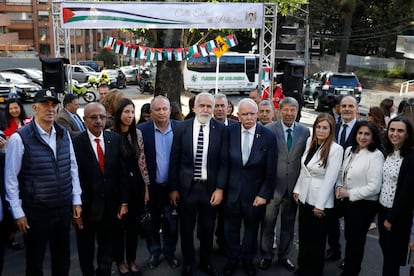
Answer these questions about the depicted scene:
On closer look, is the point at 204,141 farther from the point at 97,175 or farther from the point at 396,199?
the point at 396,199

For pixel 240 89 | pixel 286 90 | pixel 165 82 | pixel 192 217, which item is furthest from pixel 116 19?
pixel 240 89

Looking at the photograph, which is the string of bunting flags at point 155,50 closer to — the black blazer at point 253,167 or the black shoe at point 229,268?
the black blazer at point 253,167

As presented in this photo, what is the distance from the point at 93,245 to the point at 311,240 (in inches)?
85.9

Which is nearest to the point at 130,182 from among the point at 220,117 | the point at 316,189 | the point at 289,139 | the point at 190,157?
the point at 190,157

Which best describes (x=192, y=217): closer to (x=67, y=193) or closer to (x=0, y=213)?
(x=67, y=193)

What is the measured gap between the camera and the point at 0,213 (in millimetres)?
3090

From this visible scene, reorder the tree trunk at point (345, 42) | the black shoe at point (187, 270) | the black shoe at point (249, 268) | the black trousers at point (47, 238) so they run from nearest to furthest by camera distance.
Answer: the black trousers at point (47, 238), the black shoe at point (187, 270), the black shoe at point (249, 268), the tree trunk at point (345, 42)

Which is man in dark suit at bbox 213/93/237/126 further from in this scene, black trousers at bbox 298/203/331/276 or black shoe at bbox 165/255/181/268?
black shoe at bbox 165/255/181/268

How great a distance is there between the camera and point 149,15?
30.1ft

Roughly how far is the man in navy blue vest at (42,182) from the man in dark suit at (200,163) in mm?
1016

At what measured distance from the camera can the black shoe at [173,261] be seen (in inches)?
168

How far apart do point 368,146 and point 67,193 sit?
9.12ft

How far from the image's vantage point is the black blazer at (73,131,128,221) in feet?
11.5

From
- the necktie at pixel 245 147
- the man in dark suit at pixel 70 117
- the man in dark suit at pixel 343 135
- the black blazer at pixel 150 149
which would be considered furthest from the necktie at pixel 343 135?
the man in dark suit at pixel 70 117
